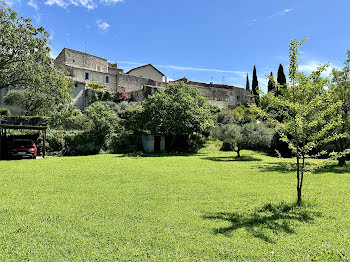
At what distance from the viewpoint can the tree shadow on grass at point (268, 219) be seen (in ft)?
17.8

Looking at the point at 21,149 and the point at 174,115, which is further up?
the point at 174,115

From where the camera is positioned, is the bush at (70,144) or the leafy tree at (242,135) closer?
the bush at (70,144)

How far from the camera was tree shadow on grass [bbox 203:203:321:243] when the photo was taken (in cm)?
543

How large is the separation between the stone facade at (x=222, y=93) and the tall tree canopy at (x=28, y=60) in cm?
4169

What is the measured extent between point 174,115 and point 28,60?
1499cm

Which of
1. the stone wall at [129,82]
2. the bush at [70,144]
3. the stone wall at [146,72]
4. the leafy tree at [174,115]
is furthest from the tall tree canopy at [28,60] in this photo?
the stone wall at [146,72]

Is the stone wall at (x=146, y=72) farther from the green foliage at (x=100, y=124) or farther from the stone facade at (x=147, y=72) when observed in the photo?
the green foliage at (x=100, y=124)

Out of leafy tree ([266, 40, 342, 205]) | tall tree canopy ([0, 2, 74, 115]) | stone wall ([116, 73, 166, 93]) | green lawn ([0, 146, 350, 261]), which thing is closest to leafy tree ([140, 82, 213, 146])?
tall tree canopy ([0, 2, 74, 115])

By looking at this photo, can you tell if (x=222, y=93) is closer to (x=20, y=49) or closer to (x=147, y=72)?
(x=147, y=72)

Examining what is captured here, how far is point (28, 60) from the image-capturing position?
1847 cm

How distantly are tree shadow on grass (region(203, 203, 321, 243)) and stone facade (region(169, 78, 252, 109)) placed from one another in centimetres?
5138

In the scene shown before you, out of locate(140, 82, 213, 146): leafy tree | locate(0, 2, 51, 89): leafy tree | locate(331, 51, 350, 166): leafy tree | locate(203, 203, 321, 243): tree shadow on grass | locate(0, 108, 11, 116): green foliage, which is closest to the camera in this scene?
locate(203, 203, 321, 243): tree shadow on grass

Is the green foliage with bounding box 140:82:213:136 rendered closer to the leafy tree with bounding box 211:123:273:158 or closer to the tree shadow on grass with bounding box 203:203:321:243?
the leafy tree with bounding box 211:123:273:158

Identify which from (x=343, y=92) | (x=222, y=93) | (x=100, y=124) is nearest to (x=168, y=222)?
(x=343, y=92)
